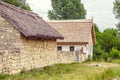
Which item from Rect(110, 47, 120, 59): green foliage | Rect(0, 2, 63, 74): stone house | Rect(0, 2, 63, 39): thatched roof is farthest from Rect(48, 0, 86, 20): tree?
Rect(0, 2, 63, 74): stone house

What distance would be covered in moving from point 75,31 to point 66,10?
3012 cm

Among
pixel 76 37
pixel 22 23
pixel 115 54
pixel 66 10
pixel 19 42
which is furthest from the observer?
pixel 66 10

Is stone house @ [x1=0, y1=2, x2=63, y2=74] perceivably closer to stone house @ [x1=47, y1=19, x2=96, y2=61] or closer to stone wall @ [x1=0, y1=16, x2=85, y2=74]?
stone wall @ [x1=0, y1=16, x2=85, y2=74]

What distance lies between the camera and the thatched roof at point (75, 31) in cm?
4406

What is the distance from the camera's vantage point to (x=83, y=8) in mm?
79000

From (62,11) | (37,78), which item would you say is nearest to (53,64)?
(37,78)

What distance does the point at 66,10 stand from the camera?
75125mm

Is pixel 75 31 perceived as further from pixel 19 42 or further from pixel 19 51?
pixel 19 51

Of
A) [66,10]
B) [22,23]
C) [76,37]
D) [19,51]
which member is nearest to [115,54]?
[76,37]

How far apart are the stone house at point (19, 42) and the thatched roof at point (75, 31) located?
16339 mm

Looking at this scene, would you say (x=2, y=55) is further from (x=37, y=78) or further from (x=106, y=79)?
(x=106, y=79)

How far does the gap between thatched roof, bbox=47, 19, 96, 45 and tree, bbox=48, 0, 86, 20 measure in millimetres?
26387

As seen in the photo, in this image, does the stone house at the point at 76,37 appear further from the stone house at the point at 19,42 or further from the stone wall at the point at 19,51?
the stone house at the point at 19,42

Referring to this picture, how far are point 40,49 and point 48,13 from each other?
2029 inches
